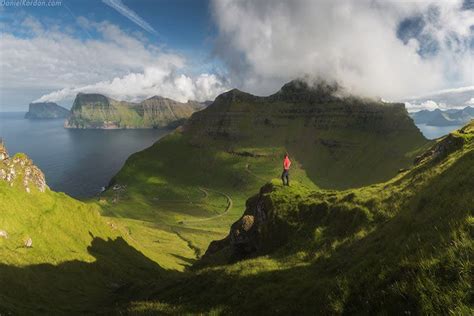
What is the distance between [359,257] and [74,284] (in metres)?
47.7

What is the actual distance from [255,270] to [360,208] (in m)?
12.6

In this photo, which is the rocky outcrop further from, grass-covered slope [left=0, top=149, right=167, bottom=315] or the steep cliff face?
the steep cliff face

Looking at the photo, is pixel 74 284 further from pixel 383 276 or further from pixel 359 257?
pixel 383 276

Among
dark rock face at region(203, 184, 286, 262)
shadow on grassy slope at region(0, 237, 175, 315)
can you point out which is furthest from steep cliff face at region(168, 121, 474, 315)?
shadow on grassy slope at region(0, 237, 175, 315)

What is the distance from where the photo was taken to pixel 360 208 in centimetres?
3328

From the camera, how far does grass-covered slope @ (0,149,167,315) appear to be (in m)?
42.5

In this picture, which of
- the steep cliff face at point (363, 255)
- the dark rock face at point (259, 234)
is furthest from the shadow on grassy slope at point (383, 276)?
the dark rock face at point (259, 234)

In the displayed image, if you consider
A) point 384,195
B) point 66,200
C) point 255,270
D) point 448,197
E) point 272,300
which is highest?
point 448,197

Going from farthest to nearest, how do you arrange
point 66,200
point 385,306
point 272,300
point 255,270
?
point 66,200
point 255,270
point 272,300
point 385,306

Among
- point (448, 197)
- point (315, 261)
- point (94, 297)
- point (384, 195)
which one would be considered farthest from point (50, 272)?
point (448, 197)

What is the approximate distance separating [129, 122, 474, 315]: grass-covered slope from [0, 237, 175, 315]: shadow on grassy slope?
15763mm

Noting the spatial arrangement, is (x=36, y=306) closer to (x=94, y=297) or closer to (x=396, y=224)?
(x=94, y=297)

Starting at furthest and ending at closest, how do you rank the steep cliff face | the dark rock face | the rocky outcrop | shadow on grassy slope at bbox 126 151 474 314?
the rocky outcrop < the dark rock face < the steep cliff face < shadow on grassy slope at bbox 126 151 474 314

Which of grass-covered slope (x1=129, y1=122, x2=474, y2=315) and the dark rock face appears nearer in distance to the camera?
grass-covered slope (x1=129, y1=122, x2=474, y2=315)
